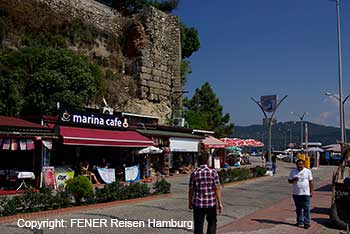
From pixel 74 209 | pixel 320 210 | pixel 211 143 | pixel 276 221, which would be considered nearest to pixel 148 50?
pixel 211 143

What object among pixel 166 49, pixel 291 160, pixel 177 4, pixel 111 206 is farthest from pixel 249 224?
pixel 291 160

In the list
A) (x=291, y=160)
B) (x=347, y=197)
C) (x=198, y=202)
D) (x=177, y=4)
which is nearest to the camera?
(x=198, y=202)

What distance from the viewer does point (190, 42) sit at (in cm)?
5200

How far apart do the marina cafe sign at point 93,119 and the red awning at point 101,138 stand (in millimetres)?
339

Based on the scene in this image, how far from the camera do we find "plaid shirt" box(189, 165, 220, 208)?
7.43 m

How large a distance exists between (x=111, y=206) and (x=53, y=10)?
19.7 m

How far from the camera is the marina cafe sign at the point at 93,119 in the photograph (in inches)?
788

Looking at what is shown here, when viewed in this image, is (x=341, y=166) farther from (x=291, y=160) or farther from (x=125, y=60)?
(x=291, y=160)

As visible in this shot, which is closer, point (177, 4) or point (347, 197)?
point (347, 197)

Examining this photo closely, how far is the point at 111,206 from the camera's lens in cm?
1354

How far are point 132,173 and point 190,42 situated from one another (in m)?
31.5

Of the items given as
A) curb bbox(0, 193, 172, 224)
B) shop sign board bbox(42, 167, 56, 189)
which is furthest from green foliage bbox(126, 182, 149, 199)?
shop sign board bbox(42, 167, 56, 189)

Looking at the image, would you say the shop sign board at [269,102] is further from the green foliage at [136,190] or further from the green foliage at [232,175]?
the green foliage at [136,190]

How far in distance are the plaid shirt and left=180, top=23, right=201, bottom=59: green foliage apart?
44559 millimetres
